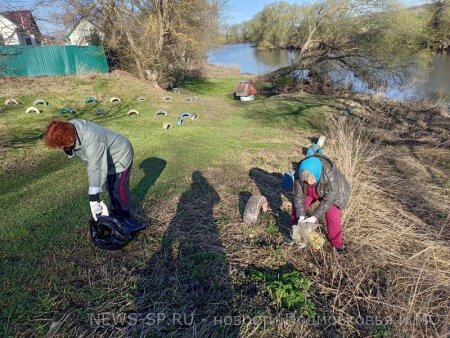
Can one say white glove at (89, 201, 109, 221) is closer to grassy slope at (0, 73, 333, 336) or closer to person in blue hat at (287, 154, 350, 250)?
grassy slope at (0, 73, 333, 336)

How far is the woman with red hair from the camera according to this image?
2.75 metres

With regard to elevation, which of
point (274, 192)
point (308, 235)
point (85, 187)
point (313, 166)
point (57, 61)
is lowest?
point (274, 192)

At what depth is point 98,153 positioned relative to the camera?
299 cm

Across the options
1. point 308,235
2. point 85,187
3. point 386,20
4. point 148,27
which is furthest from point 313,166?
point 386,20

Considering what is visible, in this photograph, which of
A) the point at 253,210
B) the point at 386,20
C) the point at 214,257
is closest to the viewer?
the point at 214,257

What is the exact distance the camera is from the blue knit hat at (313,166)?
9.98ft

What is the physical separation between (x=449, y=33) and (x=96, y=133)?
30239mm

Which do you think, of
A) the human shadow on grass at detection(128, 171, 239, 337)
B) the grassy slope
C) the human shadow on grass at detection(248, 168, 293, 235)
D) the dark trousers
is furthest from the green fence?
the human shadow on grass at detection(128, 171, 239, 337)

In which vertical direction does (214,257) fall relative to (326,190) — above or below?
below

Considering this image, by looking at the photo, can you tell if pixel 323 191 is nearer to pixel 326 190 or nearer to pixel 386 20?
pixel 326 190

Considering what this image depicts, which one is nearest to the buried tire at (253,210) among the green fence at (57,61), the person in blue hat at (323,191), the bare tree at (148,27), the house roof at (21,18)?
the person in blue hat at (323,191)

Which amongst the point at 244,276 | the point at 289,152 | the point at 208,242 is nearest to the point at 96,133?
the point at 208,242

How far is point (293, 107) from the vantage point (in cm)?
1313

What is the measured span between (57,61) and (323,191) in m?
16.4
